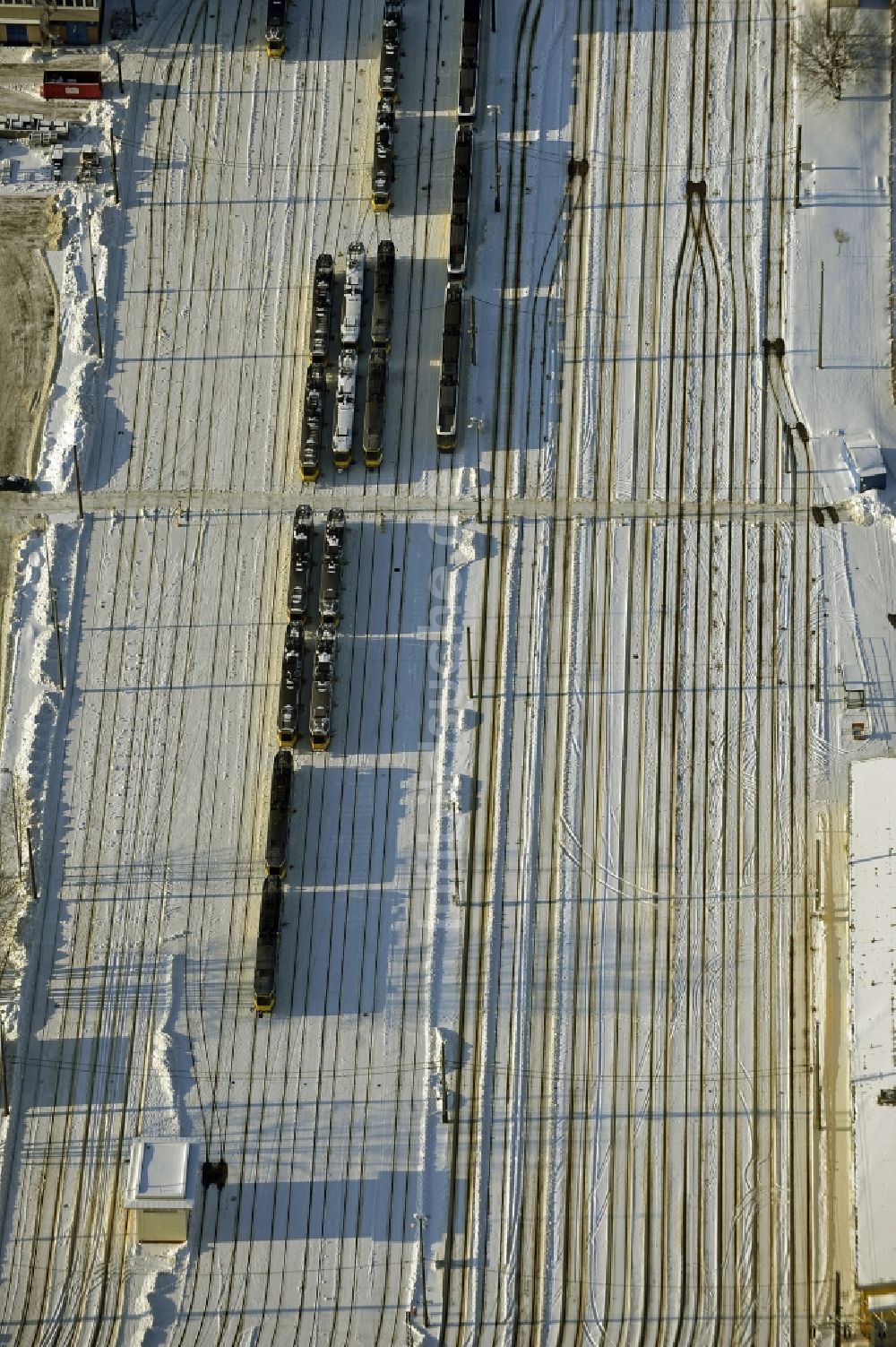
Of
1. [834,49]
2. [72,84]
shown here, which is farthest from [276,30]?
[834,49]

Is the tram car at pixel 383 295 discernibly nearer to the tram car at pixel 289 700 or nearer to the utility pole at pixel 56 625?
the tram car at pixel 289 700

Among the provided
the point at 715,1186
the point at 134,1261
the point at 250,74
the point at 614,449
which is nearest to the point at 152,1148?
the point at 134,1261

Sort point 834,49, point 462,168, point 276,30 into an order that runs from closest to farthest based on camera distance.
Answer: point 462,168, point 834,49, point 276,30

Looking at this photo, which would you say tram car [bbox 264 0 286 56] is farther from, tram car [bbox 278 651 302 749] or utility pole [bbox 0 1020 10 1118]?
utility pole [bbox 0 1020 10 1118]

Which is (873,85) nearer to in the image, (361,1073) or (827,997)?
(827,997)

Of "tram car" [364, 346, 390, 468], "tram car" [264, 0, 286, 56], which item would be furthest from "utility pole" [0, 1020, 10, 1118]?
"tram car" [264, 0, 286, 56]

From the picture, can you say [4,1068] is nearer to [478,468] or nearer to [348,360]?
[478,468]
